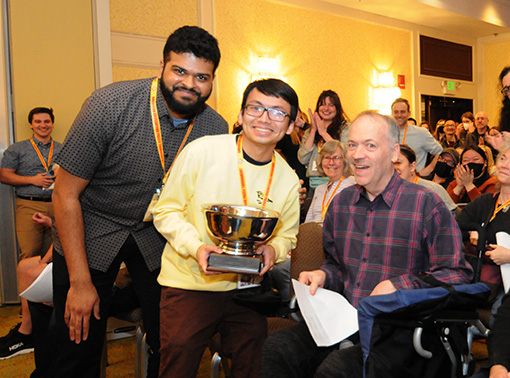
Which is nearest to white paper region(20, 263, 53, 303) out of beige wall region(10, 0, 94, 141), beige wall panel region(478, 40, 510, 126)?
beige wall region(10, 0, 94, 141)

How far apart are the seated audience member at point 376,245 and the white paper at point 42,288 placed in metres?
1.18

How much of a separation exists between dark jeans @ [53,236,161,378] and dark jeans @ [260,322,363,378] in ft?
1.85

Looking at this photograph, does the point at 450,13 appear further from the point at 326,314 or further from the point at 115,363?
the point at 326,314

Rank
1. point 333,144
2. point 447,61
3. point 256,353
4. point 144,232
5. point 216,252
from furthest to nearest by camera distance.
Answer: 1. point 447,61
2. point 333,144
3. point 144,232
4. point 256,353
5. point 216,252

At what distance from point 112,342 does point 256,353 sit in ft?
6.99

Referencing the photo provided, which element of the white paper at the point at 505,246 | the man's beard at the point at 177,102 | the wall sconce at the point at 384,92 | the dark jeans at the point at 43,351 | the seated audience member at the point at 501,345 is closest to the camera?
the seated audience member at the point at 501,345

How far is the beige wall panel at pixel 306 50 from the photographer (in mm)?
6531

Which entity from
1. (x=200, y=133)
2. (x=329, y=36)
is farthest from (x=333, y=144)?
(x=329, y=36)

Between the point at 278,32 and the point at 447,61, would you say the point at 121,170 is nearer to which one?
the point at 278,32

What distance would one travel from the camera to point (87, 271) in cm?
180

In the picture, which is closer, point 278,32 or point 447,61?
point 278,32

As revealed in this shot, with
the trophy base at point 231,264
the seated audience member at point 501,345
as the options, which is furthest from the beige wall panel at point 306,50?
the seated audience member at point 501,345

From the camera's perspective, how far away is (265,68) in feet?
22.3

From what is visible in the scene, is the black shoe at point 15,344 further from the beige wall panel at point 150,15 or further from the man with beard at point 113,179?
the beige wall panel at point 150,15
